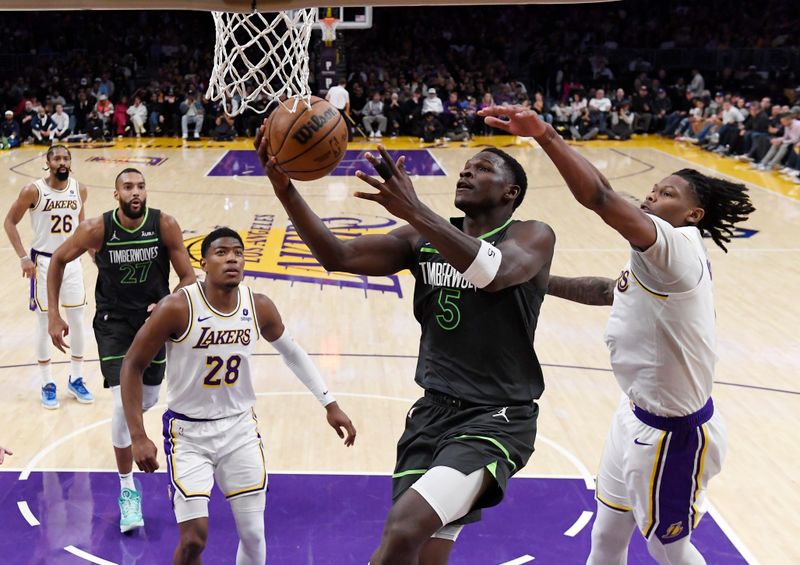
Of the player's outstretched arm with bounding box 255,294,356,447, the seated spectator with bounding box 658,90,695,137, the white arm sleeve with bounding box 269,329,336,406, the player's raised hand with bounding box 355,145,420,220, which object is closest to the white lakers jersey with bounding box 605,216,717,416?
the player's raised hand with bounding box 355,145,420,220

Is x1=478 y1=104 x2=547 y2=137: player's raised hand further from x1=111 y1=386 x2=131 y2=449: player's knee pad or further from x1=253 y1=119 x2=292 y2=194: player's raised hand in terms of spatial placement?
x1=111 y1=386 x2=131 y2=449: player's knee pad

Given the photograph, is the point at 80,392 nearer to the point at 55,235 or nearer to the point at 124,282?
the point at 55,235

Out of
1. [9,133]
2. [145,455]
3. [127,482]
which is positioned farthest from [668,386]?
[9,133]

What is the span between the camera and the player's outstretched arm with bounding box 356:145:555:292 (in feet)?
9.87

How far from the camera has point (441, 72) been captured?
82.8 ft

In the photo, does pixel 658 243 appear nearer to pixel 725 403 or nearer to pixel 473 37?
pixel 725 403

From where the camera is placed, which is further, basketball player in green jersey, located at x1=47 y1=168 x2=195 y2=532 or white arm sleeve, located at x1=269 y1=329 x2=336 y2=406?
basketball player in green jersey, located at x1=47 y1=168 x2=195 y2=532

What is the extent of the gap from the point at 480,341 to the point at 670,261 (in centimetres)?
77

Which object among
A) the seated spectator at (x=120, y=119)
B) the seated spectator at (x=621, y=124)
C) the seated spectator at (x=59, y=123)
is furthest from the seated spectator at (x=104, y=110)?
the seated spectator at (x=621, y=124)

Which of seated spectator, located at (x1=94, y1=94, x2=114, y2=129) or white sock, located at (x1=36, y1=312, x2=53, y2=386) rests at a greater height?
white sock, located at (x1=36, y1=312, x2=53, y2=386)

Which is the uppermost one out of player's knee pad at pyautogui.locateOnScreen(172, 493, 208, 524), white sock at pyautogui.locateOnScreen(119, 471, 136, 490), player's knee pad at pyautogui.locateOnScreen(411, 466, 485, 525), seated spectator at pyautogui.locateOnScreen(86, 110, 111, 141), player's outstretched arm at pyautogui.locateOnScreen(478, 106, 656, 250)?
player's outstretched arm at pyautogui.locateOnScreen(478, 106, 656, 250)

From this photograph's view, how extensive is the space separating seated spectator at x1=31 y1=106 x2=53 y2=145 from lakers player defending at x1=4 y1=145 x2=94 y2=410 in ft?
51.1

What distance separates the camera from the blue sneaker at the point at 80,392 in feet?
22.1

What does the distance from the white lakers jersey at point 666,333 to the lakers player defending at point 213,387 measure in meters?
1.36
